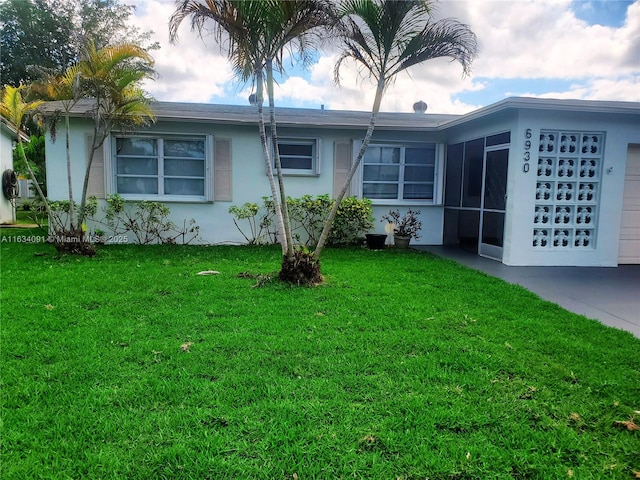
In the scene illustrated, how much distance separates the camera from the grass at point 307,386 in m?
2.14

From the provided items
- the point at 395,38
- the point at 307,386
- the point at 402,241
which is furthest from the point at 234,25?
the point at 402,241

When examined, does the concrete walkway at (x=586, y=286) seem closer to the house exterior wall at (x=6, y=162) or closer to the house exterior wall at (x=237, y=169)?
the house exterior wall at (x=237, y=169)

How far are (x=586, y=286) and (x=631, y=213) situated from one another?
9.57 ft

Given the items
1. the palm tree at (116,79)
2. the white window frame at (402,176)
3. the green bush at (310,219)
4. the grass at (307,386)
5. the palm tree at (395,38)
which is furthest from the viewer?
the white window frame at (402,176)

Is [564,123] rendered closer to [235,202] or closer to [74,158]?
[235,202]

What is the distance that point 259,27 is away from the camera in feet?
16.5

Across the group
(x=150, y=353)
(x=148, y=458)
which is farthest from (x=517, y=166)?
(x=148, y=458)

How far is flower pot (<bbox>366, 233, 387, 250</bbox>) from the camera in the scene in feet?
29.7

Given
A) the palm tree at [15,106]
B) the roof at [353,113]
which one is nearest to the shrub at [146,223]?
the roof at [353,113]

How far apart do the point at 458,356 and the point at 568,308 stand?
2.35 m

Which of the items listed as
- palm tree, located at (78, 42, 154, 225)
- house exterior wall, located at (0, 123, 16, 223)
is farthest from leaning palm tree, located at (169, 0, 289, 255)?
house exterior wall, located at (0, 123, 16, 223)

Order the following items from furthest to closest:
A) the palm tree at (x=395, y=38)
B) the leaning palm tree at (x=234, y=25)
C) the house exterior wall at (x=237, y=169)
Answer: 1. the house exterior wall at (x=237, y=169)
2. the palm tree at (x=395, y=38)
3. the leaning palm tree at (x=234, y=25)

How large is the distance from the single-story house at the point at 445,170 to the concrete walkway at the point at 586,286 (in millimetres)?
446

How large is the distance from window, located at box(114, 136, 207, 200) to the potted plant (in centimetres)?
446
